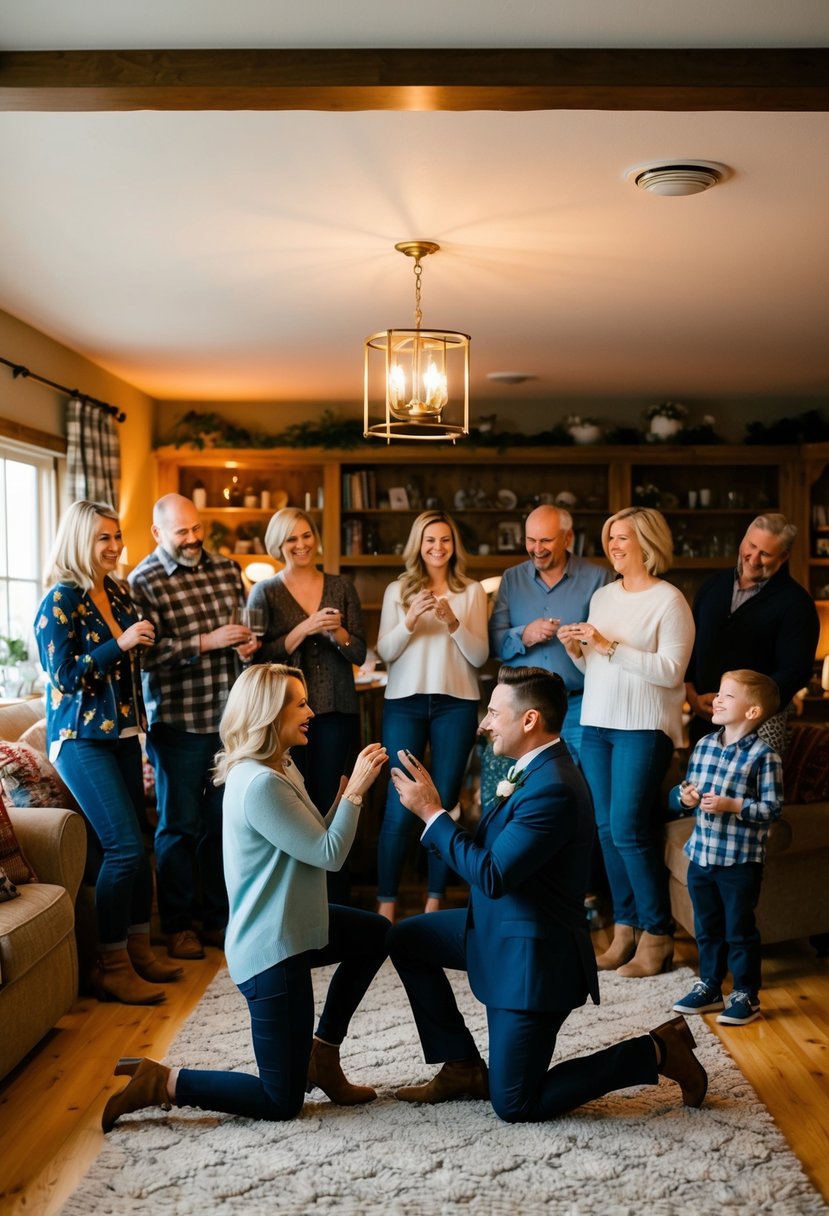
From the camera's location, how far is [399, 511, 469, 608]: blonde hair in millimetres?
4293

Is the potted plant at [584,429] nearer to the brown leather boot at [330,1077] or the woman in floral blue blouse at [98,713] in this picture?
the woman in floral blue blouse at [98,713]

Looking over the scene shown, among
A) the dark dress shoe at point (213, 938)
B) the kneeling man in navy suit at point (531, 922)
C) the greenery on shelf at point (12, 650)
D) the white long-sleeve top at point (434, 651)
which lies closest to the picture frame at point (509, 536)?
the greenery on shelf at point (12, 650)

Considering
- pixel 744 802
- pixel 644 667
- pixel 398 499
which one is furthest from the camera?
pixel 398 499

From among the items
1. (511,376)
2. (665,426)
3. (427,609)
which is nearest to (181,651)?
(427,609)

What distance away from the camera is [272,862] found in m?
2.75

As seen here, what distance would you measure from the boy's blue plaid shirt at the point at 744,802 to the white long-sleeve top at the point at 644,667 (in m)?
0.34

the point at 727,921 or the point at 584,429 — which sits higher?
the point at 584,429

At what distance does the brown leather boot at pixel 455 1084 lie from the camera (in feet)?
9.63

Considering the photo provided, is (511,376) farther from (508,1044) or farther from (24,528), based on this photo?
(508,1044)

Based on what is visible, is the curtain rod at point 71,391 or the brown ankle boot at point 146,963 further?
the curtain rod at point 71,391

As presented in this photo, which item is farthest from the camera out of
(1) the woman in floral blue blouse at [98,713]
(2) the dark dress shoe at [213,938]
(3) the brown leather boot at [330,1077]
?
(2) the dark dress shoe at [213,938]

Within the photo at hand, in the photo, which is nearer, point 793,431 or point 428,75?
point 428,75

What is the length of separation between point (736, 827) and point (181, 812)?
6.35 feet

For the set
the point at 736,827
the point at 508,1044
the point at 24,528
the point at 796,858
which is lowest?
the point at 508,1044
